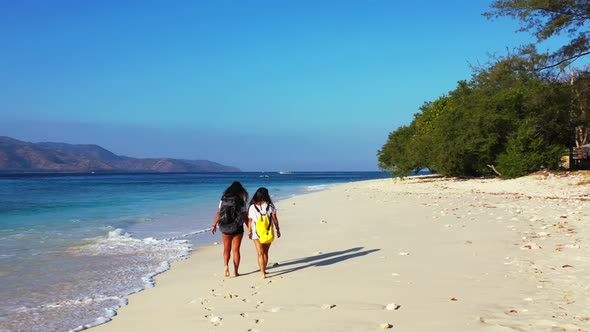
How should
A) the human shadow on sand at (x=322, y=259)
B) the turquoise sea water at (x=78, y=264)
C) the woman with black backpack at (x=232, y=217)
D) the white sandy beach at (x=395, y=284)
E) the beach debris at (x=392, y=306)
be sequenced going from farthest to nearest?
1. the human shadow on sand at (x=322, y=259)
2. the woman with black backpack at (x=232, y=217)
3. the turquoise sea water at (x=78, y=264)
4. the beach debris at (x=392, y=306)
5. the white sandy beach at (x=395, y=284)

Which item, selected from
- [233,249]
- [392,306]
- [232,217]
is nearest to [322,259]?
[233,249]

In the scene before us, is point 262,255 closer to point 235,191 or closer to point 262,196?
point 262,196

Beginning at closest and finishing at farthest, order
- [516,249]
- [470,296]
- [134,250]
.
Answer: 1. [470,296]
2. [516,249]
3. [134,250]

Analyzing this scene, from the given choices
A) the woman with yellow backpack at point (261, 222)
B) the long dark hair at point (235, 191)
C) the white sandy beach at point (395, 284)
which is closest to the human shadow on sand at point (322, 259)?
the white sandy beach at point (395, 284)

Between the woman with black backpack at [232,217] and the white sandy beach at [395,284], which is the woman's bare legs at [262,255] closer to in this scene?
the white sandy beach at [395,284]

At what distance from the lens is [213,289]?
288 inches

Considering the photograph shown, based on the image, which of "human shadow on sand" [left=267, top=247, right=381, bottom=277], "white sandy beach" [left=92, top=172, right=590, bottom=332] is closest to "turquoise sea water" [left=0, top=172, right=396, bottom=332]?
"white sandy beach" [left=92, top=172, right=590, bottom=332]

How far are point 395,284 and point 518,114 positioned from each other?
31441 mm

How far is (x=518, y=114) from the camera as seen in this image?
34344 mm

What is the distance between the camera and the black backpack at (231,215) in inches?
336

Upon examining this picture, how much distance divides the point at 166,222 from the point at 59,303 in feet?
40.9

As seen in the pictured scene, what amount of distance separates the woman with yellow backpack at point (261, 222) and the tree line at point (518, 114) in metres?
16.7

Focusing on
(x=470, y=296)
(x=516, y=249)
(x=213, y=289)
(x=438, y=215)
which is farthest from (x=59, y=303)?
(x=438, y=215)

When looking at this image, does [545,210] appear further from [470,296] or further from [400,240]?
[470,296]
